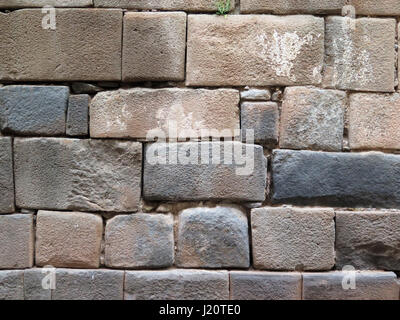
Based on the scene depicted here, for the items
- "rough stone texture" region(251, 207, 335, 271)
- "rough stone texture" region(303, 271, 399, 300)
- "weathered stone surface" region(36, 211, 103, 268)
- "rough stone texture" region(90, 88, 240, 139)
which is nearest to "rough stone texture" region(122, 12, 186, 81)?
"rough stone texture" region(90, 88, 240, 139)

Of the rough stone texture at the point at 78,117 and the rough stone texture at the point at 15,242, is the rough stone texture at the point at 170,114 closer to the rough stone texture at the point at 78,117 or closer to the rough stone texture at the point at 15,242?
the rough stone texture at the point at 78,117

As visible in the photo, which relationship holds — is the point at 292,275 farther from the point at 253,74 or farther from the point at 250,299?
the point at 253,74

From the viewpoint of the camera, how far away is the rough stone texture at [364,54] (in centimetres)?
277


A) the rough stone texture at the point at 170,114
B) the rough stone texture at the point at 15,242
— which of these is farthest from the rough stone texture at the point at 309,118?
the rough stone texture at the point at 15,242

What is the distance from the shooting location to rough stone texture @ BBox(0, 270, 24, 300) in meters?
2.74

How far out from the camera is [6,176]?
2771mm

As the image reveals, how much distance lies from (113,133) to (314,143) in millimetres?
1444

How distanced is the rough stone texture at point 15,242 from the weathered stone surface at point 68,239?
0.23ft

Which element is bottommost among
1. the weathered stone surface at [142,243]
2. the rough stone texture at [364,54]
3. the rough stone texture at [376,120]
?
the weathered stone surface at [142,243]

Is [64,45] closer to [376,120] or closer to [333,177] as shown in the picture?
[333,177]

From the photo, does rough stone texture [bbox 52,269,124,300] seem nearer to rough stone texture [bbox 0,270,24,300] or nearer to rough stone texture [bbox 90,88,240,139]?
rough stone texture [bbox 0,270,24,300]

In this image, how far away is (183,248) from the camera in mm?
Answer: 2746

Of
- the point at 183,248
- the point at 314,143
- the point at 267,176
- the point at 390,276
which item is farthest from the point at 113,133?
the point at 390,276

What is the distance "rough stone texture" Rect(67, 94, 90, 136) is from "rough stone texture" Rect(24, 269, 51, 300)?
1023 mm
